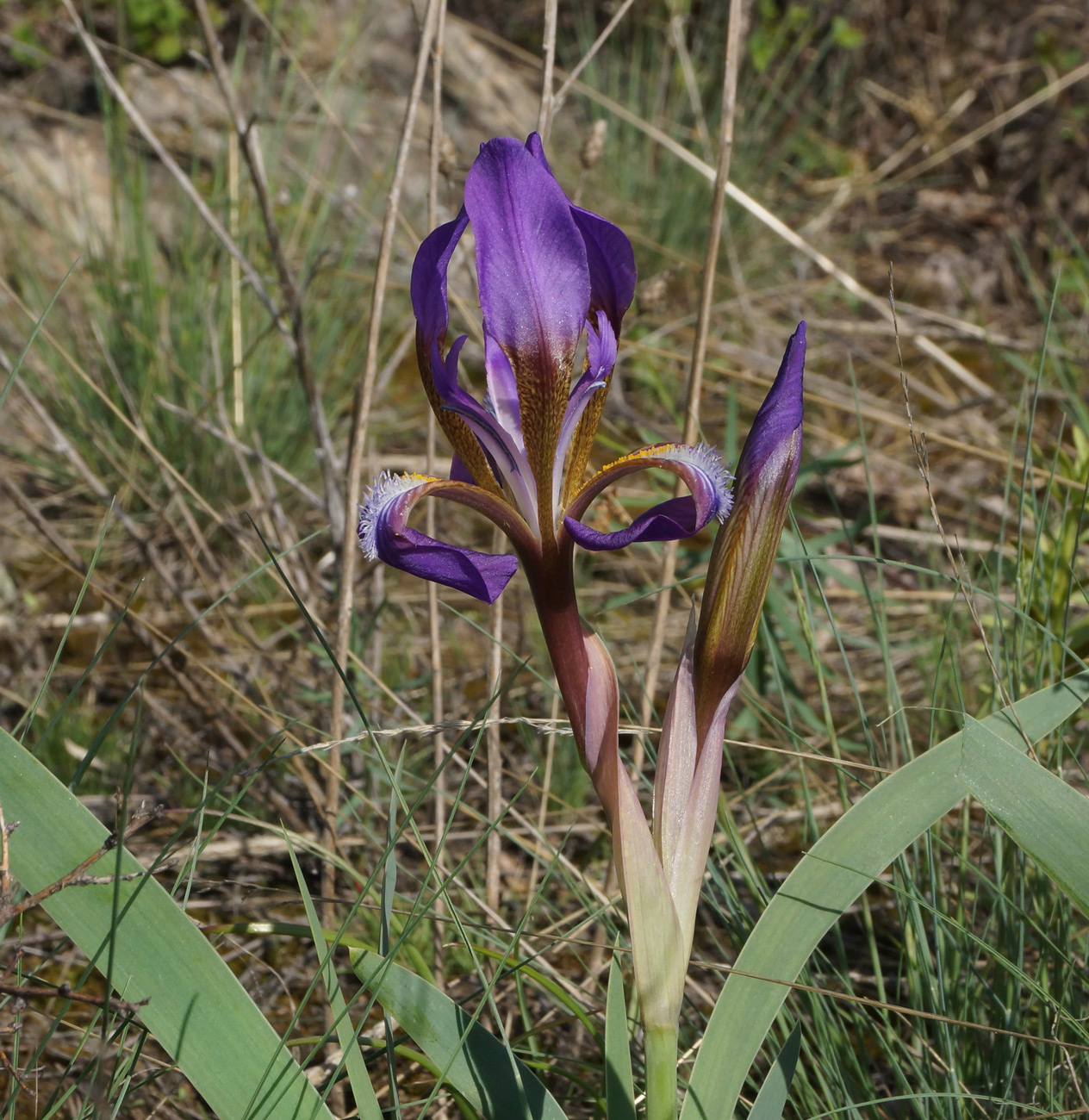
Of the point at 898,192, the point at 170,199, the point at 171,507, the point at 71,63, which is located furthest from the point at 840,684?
the point at 71,63

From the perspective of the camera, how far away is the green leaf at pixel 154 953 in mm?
624

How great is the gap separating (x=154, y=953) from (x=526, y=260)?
0.50 meters

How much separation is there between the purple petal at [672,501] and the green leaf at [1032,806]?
219 millimetres

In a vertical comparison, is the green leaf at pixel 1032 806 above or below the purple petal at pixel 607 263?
below

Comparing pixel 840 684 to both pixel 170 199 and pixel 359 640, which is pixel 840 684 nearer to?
pixel 359 640

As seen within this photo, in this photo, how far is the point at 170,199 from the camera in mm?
3043

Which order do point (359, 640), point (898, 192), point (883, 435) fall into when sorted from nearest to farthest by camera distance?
1. point (359, 640)
2. point (883, 435)
3. point (898, 192)

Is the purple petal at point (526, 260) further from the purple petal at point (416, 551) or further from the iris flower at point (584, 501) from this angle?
the purple petal at point (416, 551)

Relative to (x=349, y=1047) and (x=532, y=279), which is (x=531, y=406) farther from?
(x=349, y=1047)

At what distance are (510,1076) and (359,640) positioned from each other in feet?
2.65

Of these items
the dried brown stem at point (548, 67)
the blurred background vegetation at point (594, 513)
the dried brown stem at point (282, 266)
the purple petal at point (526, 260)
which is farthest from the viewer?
the dried brown stem at point (282, 266)

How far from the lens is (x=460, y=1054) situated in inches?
27.7

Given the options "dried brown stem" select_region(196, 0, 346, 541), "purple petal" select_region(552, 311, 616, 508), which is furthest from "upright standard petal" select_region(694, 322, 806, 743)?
"dried brown stem" select_region(196, 0, 346, 541)

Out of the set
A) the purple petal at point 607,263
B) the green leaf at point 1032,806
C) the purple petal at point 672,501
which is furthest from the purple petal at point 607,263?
the green leaf at point 1032,806
